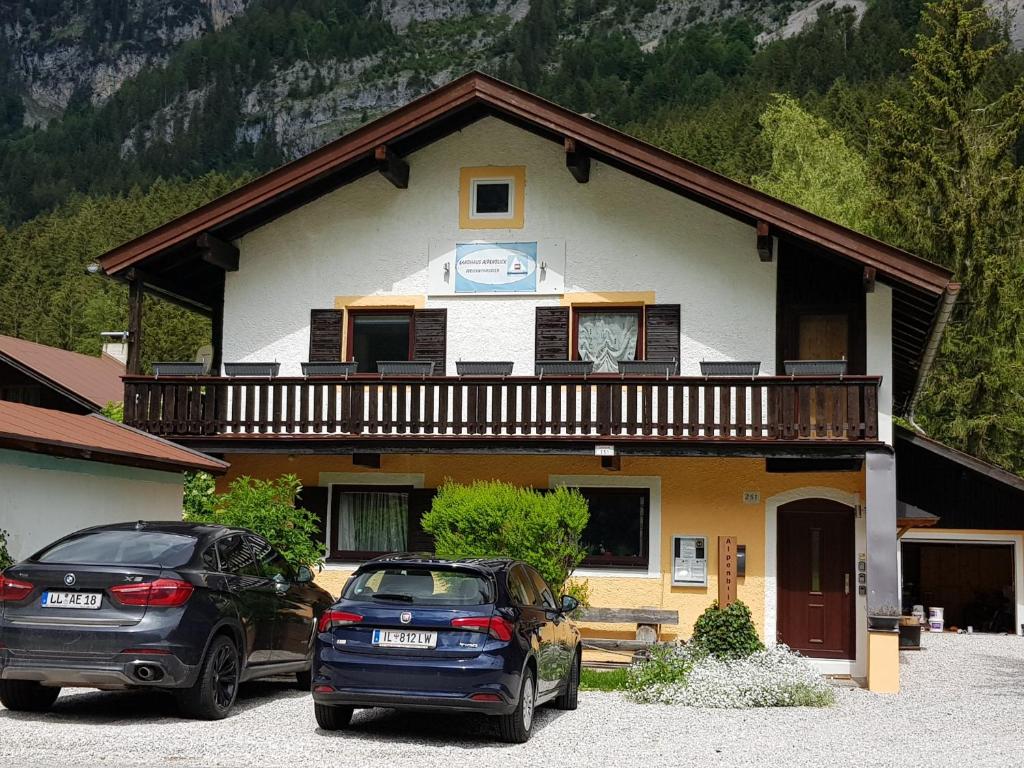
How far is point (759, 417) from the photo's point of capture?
1689cm

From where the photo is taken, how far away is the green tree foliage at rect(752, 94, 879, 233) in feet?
127

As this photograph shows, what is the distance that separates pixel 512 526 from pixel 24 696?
6.56m

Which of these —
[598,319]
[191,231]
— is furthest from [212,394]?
[598,319]

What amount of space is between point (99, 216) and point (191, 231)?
62275 millimetres

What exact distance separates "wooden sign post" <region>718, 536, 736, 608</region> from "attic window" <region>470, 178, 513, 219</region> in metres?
5.79

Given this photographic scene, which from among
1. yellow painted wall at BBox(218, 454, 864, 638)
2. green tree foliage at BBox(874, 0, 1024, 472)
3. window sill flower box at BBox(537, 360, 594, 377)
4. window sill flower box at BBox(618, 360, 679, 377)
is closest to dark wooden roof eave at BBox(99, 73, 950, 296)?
window sill flower box at BBox(618, 360, 679, 377)

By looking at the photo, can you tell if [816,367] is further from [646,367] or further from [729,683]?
[729,683]

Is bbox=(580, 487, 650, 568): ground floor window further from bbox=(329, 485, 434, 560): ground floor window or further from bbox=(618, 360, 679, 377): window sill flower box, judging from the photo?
bbox=(329, 485, 434, 560): ground floor window

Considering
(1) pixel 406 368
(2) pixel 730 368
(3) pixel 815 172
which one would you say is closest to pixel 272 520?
(1) pixel 406 368

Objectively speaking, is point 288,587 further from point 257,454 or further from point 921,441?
point 921,441

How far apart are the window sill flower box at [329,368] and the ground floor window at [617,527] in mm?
3711

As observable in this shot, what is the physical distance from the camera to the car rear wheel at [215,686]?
1022 centimetres

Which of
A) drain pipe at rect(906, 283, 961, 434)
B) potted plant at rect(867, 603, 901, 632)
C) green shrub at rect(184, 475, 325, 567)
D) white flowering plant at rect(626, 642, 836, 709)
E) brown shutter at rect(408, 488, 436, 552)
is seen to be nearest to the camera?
white flowering plant at rect(626, 642, 836, 709)

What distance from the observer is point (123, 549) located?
10.6 metres
